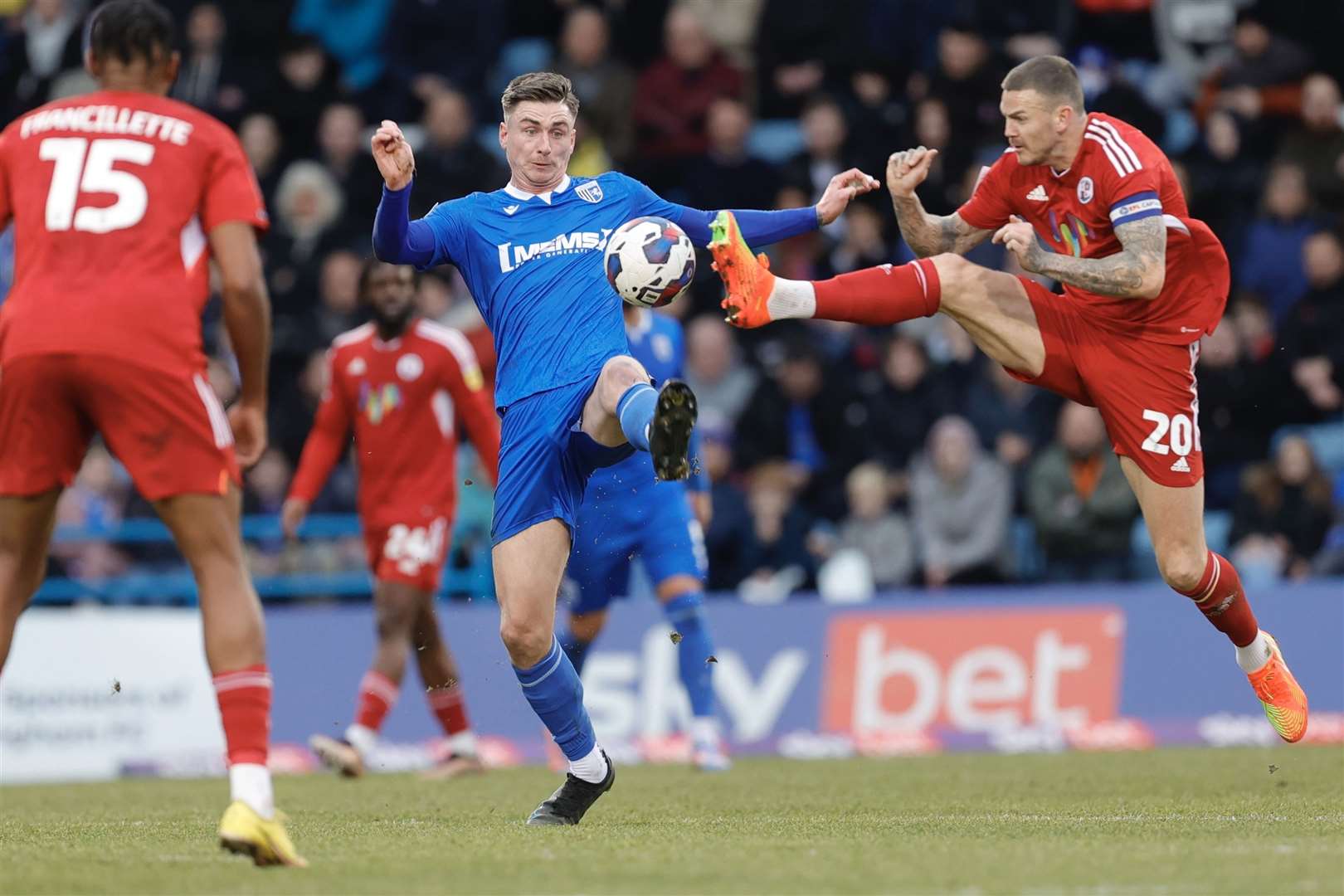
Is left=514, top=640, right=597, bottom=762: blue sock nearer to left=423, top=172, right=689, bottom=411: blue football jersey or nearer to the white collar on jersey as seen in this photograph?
left=423, top=172, right=689, bottom=411: blue football jersey

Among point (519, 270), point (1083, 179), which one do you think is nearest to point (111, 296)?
point (519, 270)

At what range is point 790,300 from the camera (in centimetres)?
855

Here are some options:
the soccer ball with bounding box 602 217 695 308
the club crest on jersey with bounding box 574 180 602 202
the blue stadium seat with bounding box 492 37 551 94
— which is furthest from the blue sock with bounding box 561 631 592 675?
the blue stadium seat with bounding box 492 37 551 94

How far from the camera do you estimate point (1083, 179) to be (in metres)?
8.90

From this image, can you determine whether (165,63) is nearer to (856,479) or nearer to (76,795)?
(76,795)

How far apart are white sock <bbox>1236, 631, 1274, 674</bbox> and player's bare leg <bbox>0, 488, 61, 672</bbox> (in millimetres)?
5749

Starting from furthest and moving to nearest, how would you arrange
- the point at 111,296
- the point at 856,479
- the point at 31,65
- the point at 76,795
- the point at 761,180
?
the point at 31,65 → the point at 761,180 → the point at 856,479 → the point at 76,795 → the point at 111,296

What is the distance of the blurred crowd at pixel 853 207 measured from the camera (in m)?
15.8

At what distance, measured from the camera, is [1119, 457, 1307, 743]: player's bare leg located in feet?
30.0

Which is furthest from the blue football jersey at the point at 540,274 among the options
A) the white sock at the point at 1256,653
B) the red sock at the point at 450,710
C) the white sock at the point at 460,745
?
the white sock at the point at 460,745

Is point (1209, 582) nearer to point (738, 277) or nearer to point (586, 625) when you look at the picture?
point (738, 277)

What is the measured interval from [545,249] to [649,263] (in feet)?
2.04

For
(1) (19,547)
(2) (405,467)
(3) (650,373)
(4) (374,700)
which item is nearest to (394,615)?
(4) (374,700)

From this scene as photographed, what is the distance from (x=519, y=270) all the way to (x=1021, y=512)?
8.68 metres
